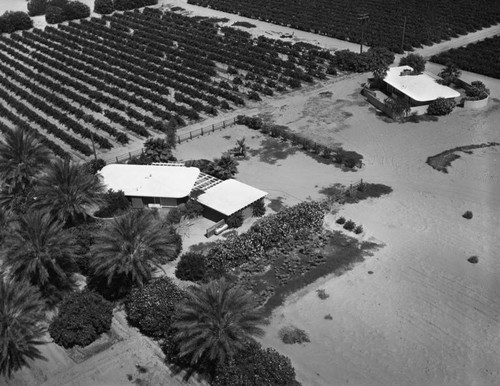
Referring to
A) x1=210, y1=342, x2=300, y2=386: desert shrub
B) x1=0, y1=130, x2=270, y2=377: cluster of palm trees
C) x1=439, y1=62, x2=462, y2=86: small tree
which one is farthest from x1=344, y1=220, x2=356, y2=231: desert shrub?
x1=439, y1=62, x2=462, y2=86: small tree

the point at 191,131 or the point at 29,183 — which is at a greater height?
the point at 29,183

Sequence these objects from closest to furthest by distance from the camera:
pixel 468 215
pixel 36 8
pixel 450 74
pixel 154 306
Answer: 1. pixel 154 306
2. pixel 468 215
3. pixel 450 74
4. pixel 36 8

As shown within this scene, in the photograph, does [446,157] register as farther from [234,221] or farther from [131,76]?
[131,76]

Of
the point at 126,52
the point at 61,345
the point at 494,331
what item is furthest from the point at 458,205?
the point at 126,52

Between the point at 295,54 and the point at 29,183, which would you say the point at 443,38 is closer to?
the point at 295,54

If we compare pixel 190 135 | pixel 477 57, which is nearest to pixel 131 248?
pixel 190 135

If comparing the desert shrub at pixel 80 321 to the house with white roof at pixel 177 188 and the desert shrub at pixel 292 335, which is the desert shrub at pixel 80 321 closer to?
the desert shrub at pixel 292 335

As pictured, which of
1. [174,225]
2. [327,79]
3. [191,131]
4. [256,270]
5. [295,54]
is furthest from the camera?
[295,54]
